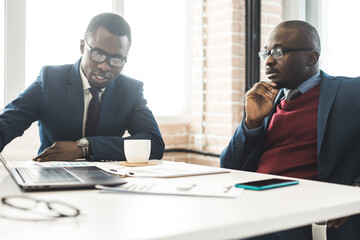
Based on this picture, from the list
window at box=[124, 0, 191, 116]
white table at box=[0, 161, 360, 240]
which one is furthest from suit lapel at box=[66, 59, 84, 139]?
window at box=[124, 0, 191, 116]

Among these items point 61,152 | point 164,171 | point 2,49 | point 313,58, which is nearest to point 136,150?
point 164,171

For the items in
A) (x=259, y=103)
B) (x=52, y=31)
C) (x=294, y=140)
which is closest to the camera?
(x=294, y=140)

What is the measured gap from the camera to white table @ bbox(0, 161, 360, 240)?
0.60 m

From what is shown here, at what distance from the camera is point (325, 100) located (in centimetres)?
163

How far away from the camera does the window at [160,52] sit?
3328 mm

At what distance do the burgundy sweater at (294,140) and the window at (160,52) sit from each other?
69.0 inches

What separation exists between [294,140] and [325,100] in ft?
0.70

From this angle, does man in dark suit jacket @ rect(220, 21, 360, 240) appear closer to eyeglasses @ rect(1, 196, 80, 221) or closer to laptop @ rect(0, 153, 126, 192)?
laptop @ rect(0, 153, 126, 192)

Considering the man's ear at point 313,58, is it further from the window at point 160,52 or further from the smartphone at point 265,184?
the window at point 160,52

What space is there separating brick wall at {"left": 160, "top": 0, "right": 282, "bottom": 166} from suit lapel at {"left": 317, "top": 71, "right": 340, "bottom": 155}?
1.41m

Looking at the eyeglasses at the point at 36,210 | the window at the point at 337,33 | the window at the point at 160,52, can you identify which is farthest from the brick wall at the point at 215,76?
the eyeglasses at the point at 36,210

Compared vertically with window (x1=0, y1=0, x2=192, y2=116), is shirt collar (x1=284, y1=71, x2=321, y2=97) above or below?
below

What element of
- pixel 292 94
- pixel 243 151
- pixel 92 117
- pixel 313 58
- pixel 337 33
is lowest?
pixel 243 151

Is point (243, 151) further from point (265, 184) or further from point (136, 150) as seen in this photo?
point (265, 184)
